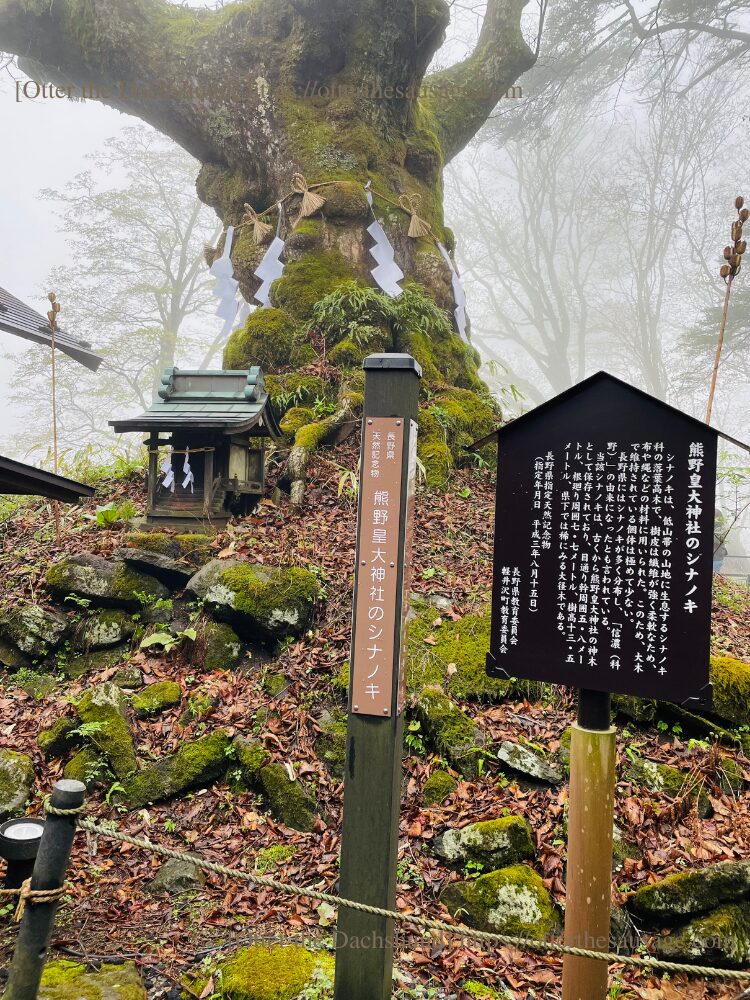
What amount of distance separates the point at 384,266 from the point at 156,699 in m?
6.83

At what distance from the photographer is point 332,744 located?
4828mm

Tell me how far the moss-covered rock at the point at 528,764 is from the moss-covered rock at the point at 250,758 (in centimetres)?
185

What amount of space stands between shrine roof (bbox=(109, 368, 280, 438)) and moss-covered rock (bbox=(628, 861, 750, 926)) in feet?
18.1

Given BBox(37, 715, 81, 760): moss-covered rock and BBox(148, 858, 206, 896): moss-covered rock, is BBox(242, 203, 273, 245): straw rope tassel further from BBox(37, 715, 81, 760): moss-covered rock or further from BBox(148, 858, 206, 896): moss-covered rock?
BBox(148, 858, 206, 896): moss-covered rock

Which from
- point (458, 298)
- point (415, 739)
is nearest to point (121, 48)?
point (458, 298)

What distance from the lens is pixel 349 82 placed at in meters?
A: 10.6

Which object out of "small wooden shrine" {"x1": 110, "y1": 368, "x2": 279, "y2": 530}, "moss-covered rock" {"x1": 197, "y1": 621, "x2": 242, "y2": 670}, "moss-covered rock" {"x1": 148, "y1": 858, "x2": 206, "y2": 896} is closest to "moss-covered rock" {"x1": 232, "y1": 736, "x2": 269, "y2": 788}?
"moss-covered rock" {"x1": 148, "y1": 858, "x2": 206, "y2": 896}

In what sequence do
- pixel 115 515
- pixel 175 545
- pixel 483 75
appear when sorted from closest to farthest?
1. pixel 175 545
2. pixel 115 515
3. pixel 483 75

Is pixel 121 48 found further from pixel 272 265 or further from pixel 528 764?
pixel 528 764

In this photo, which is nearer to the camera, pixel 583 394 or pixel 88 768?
pixel 583 394

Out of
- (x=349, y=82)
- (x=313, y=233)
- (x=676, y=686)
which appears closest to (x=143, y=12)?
(x=349, y=82)

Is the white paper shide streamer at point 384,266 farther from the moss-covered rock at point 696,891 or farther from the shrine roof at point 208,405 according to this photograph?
the moss-covered rock at point 696,891

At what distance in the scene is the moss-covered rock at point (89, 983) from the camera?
295cm

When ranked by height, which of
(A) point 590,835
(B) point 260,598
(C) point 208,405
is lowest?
(A) point 590,835
